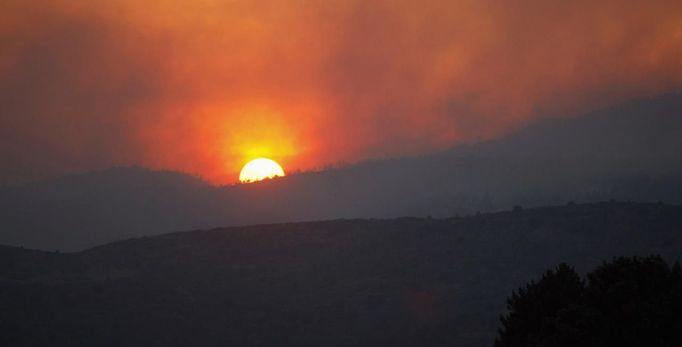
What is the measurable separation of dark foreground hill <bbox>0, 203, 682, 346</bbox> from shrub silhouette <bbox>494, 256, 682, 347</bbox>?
130 ft

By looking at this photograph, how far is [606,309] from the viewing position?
29.5 m

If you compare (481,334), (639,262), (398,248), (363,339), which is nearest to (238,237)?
(398,248)

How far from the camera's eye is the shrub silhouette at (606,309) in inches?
1096

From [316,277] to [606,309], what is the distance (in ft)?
223

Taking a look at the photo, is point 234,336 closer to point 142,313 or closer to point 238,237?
point 142,313

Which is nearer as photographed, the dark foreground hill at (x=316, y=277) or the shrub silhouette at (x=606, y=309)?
the shrub silhouette at (x=606, y=309)

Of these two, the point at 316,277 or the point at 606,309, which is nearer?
the point at 606,309

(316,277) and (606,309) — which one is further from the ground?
(316,277)

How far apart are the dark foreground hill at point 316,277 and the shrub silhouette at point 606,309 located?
3972 centimetres

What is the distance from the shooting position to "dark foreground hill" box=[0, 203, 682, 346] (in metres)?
79.3

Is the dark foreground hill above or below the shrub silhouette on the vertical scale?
above

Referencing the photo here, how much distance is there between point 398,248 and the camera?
10069 cm

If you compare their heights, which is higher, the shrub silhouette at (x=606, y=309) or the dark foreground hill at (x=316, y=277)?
the dark foreground hill at (x=316, y=277)

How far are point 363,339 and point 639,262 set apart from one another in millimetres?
47748
